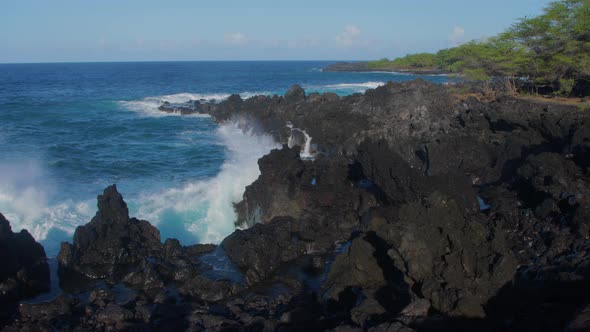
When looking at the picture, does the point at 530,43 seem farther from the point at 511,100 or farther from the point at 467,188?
the point at 467,188

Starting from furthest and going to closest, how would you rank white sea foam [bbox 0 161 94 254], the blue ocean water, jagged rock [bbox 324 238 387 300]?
the blue ocean water, white sea foam [bbox 0 161 94 254], jagged rock [bbox 324 238 387 300]

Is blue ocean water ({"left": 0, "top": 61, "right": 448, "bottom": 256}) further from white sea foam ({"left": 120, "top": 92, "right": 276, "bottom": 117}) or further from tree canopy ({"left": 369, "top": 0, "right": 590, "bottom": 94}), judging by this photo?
tree canopy ({"left": 369, "top": 0, "right": 590, "bottom": 94})

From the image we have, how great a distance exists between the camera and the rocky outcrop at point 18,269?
9.85 meters

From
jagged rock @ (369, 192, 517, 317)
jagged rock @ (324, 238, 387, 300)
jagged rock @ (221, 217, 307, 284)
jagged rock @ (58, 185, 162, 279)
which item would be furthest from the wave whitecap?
jagged rock @ (369, 192, 517, 317)

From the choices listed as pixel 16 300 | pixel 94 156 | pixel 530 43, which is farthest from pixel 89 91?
pixel 16 300

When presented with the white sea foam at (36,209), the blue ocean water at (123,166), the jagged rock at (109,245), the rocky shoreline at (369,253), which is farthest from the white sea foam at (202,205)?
the jagged rock at (109,245)

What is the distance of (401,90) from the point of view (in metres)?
26.3

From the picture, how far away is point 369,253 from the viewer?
9141mm

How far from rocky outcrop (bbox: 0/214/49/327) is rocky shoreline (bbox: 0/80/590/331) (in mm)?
37

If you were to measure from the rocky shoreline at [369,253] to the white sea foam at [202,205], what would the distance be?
883 millimetres

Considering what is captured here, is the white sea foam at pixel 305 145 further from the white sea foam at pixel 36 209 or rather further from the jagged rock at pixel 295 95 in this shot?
the white sea foam at pixel 36 209

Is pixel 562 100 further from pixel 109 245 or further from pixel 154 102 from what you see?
pixel 154 102

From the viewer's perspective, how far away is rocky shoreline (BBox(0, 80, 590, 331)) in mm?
7148

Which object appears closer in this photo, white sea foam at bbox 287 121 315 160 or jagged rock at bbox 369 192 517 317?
jagged rock at bbox 369 192 517 317
